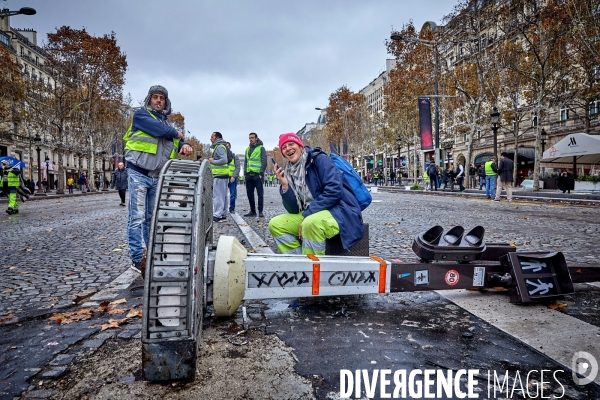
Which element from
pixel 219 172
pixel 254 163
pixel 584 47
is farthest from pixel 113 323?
pixel 584 47

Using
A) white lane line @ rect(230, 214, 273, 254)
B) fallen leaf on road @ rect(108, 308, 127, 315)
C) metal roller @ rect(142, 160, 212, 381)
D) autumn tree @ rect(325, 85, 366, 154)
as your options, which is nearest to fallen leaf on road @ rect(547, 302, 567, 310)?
metal roller @ rect(142, 160, 212, 381)

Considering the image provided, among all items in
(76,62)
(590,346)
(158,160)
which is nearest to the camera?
(590,346)

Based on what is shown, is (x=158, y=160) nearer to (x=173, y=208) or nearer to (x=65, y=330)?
(x=65, y=330)

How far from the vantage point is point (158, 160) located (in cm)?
410

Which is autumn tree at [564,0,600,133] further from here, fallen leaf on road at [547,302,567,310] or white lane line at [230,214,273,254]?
fallen leaf on road at [547,302,567,310]

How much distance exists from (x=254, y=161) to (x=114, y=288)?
20.9ft

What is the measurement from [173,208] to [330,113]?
6616 centimetres

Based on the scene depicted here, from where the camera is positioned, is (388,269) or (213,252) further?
(388,269)

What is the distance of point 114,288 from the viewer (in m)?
3.59

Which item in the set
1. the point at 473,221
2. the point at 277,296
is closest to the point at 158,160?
the point at 277,296

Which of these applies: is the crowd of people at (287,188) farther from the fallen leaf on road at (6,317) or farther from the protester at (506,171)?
the protester at (506,171)

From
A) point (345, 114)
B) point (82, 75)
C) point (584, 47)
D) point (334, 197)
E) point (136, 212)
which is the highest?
point (345, 114)

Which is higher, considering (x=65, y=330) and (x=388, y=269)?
(x=388, y=269)

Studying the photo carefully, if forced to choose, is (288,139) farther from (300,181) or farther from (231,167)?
(231,167)
